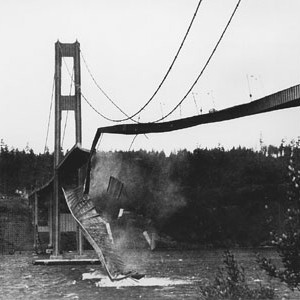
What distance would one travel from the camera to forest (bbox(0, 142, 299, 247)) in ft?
206

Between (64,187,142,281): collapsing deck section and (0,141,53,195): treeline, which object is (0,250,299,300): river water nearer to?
(64,187,142,281): collapsing deck section

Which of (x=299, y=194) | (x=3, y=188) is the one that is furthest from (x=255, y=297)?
(x=3, y=188)

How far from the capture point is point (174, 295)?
18547 millimetres

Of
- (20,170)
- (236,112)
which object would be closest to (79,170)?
(236,112)

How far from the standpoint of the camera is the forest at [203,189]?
206ft

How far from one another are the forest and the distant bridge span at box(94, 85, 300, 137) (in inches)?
1833

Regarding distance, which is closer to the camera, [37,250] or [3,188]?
[37,250]

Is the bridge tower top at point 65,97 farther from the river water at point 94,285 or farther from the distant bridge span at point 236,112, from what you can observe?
the distant bridge span at point 236,112

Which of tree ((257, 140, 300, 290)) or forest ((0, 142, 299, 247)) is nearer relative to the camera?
tree ((257, 140, 300, 290))

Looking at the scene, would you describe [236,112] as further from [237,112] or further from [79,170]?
[79,170]

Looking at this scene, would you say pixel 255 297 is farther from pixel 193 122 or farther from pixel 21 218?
pixel 21 218

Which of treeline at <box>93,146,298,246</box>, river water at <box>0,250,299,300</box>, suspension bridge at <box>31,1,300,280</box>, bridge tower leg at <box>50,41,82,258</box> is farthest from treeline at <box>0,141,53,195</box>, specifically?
river water at <box>0,250,299,300</box>

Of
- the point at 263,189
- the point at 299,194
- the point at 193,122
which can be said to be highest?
the point at 263,189

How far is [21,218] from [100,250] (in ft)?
142
